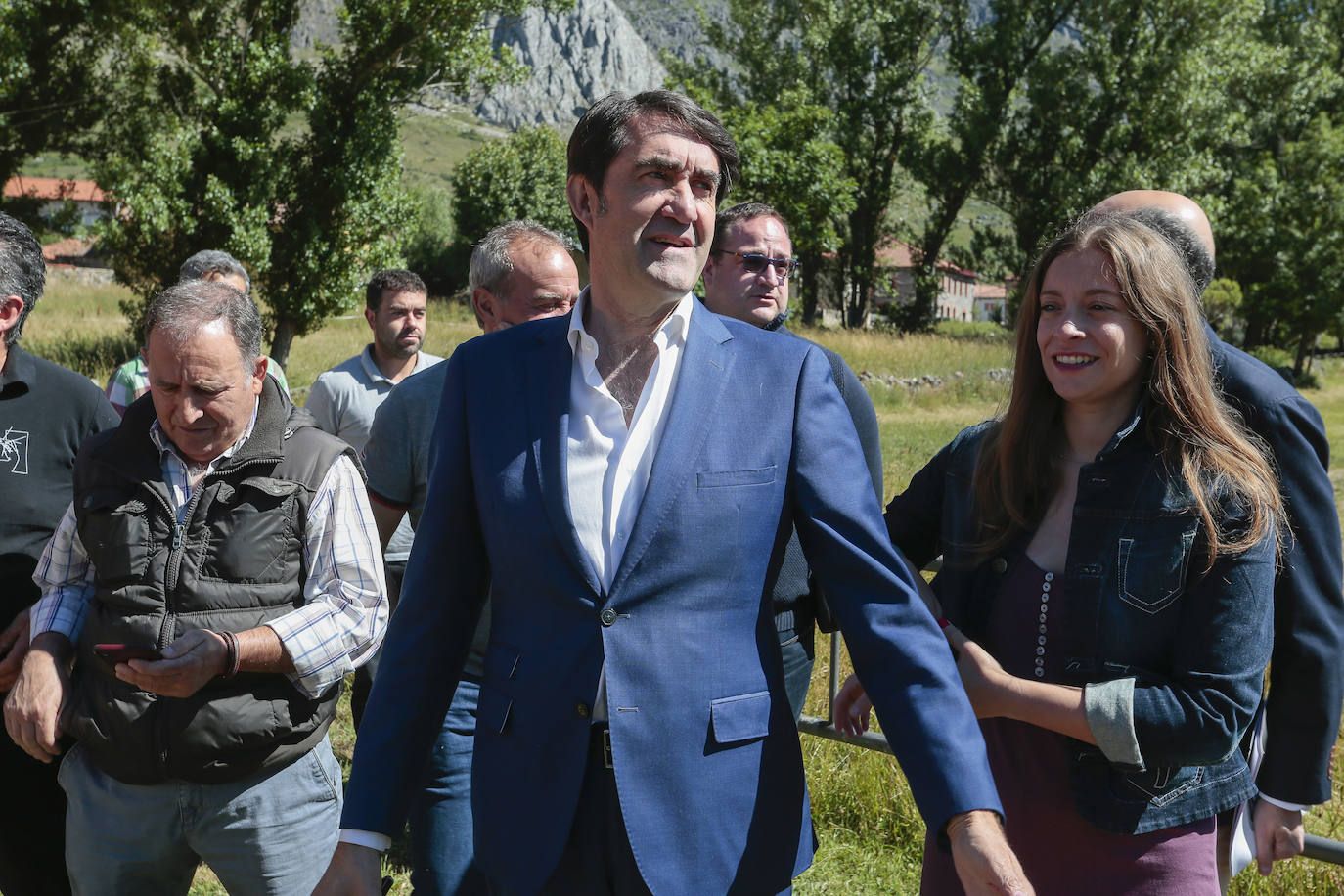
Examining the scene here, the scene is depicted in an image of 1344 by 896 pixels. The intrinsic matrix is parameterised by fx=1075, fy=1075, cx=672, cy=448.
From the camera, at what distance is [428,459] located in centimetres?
263

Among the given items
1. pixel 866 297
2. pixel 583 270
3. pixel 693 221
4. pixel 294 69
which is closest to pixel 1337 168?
pixel 866 297

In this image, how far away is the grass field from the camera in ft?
13.7

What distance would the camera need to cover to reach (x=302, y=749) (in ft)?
9.32

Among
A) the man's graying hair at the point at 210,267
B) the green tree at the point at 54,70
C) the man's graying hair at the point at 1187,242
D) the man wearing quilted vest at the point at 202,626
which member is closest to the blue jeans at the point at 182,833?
the man wearing quilted vest at the point at 202,626

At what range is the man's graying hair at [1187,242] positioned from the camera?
2.67m

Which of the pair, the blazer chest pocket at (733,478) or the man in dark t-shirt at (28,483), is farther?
the man in dark t-shirt at (28,483)

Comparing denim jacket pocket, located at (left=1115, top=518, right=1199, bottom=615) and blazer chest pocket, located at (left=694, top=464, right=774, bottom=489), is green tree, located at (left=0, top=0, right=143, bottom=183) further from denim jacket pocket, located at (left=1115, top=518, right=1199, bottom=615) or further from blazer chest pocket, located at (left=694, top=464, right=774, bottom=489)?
denim jacket pocket, located at (left=1115, top=518, right=1199, bottom=615)

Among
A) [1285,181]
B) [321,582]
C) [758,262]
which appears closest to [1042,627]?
[321,582]

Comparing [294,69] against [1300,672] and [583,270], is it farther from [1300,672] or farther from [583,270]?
[1300,672]

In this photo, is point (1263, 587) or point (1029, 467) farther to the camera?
point (1029, 467)

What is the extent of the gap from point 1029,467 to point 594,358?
1043 millimetres

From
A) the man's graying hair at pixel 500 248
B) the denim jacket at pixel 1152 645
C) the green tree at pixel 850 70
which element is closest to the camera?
the denim jacket at pixel 1152 645

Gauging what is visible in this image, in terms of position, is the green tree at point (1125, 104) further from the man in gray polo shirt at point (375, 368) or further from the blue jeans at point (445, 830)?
the blue jeans at point (445, 830)

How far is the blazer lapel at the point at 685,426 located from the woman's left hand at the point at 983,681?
0.76 metres
